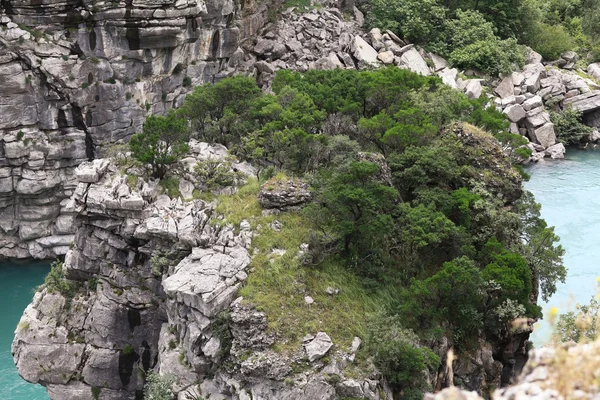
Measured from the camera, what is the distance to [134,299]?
27125 mm

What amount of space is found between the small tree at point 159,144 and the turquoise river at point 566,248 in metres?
13.6

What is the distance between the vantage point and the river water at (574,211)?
35938 mm

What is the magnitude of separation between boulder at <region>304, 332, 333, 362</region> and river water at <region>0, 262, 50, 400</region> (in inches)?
693

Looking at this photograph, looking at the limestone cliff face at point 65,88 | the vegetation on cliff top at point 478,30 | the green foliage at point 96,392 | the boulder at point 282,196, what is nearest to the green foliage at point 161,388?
the green foliage at point 96,392

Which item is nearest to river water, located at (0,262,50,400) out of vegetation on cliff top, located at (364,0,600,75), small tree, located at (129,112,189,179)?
small tree, located at (129,112,189,179)

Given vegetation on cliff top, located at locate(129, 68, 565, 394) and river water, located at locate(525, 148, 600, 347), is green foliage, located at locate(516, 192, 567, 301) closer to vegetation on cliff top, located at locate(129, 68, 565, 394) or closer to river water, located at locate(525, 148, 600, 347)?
vegetation on cliff top, located at locate(129, 68, 565, 394)

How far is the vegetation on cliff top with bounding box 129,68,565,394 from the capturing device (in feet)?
73.9

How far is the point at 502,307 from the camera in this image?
23.9 meters

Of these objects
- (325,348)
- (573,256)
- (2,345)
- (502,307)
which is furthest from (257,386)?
(573,256)

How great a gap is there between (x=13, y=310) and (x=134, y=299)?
1562 cm

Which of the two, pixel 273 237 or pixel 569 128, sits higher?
pixel 273 237

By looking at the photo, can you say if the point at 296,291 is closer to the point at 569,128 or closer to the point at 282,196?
the point at 282,196

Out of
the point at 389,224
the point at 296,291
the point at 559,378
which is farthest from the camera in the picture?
the point at 389,224

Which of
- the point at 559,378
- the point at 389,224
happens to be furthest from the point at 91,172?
the point at 559,378
